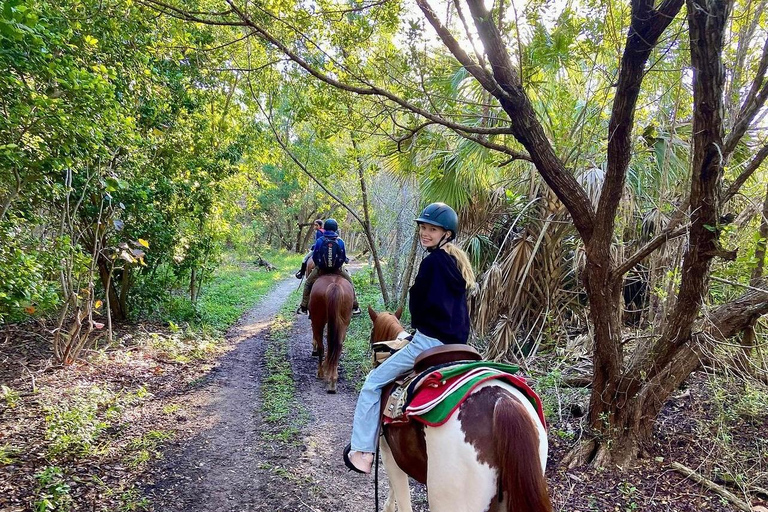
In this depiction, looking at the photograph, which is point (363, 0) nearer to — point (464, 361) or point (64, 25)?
point (64, 25)

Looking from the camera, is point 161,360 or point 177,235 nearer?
point 161,360

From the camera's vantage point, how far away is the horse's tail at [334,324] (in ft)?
20.7

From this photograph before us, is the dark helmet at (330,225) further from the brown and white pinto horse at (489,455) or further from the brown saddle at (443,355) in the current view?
the brown and white pinto horse at (489,455)

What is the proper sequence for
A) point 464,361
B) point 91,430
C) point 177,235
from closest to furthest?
point 464,361, point 91,430, point 177,235

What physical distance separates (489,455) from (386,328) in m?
1.71

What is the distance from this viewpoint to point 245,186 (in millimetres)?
9797

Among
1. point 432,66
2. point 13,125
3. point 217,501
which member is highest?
point 432,66

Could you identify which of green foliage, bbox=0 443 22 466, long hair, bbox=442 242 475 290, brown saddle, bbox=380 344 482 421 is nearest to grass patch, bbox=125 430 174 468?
green foliage, bbox=0 443 22 466

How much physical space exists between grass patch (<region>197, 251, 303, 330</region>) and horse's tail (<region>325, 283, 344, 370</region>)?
393 centimetres

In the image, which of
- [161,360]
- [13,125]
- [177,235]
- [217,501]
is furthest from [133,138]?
[217,501]

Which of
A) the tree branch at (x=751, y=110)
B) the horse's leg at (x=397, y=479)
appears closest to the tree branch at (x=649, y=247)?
the tree branch at (x=751, y=110)

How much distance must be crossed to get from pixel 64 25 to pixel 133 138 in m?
1.25

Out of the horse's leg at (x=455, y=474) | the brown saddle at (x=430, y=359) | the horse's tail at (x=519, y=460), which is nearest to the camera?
the horse's tail at (x=519, y=460)

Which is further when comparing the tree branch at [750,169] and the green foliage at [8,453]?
the green foliage at [8,453]
